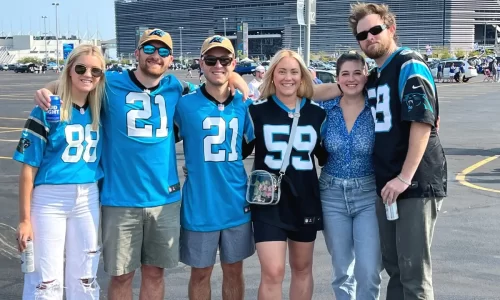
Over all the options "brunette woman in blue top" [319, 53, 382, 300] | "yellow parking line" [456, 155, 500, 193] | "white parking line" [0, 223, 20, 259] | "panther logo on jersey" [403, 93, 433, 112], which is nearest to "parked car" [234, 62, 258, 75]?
"yellow parking line" [456, 155, 500, 193]

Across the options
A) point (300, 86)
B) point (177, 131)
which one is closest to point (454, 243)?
point (300, 86)

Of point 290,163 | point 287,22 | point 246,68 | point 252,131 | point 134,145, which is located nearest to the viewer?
point 134,145

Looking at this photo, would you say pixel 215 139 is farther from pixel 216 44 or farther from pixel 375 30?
pixel 375 30

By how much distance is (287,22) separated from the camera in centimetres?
13575

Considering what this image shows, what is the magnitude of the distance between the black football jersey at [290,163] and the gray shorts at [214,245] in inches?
8.2

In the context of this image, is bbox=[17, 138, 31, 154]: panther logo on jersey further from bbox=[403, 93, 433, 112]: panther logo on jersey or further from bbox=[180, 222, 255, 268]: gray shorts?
bbox=[403, 93, 433, 112]: panther logo on jersey

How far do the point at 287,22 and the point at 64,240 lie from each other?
13588 centimetres

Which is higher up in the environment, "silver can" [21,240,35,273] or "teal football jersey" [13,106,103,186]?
"teal football jersey" [13,106,103,186]

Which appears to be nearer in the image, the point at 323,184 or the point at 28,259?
the point at 28,259

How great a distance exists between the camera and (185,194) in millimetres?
4168

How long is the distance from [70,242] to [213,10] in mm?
145897

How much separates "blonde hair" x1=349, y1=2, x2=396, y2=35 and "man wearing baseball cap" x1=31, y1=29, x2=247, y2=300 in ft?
4.27

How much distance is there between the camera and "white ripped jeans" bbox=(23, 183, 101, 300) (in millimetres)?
3635

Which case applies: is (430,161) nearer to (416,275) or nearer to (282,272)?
(416,275)
